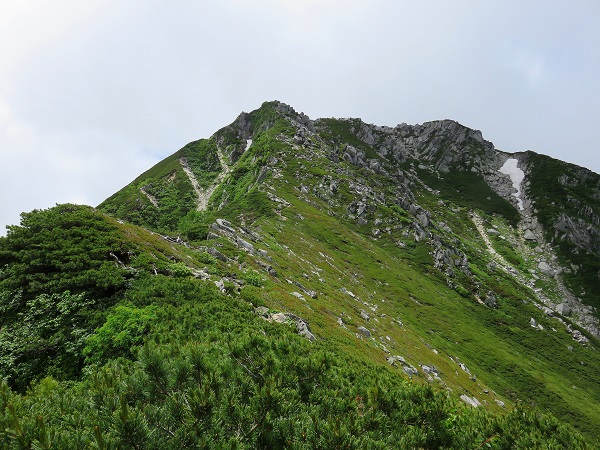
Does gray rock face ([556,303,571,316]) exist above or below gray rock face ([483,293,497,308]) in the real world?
below

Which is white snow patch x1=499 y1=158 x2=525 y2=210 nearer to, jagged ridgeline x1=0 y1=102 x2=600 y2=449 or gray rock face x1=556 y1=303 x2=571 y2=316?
jagged ridgeline x1=0 y1=102 x2=600 y2=449

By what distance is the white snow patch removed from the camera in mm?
158875

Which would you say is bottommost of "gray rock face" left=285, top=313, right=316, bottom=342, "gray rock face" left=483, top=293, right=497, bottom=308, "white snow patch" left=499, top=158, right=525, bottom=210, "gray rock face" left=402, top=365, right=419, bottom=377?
"gray rock face" left=483, top=293, right=497, bottom=308

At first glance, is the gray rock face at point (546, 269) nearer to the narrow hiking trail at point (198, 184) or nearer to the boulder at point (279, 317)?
the narrow hiking trail at point (198, 184)

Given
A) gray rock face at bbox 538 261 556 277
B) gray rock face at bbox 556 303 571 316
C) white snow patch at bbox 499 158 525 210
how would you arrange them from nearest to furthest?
gray rock face at bbox 556 303 571 316 < gray rock face at bbox 538 261 556 277 < white snow patch at bbox 499 158 525 210

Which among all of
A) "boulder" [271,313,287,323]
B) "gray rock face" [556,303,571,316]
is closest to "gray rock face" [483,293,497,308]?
"gray rock face" [556,303,571,316]

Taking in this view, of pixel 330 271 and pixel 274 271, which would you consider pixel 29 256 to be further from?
pixel 330 271

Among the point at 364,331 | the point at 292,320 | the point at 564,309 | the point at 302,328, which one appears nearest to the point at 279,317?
the point at 292,320

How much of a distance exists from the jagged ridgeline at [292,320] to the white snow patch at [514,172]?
97.5 feet

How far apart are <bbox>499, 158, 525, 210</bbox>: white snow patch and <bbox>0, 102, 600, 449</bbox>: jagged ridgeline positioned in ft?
97.5

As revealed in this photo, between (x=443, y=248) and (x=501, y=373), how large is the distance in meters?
39.9

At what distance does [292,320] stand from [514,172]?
193530 millimetres

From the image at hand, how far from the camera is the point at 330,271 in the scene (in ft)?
156

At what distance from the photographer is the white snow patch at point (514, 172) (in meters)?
159
